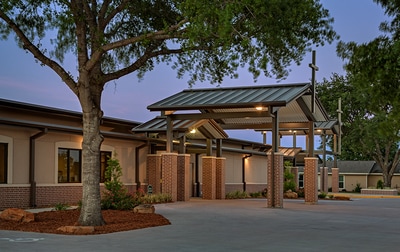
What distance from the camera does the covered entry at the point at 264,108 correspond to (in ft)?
84.0

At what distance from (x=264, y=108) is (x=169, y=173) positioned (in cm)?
535

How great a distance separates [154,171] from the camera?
101ft

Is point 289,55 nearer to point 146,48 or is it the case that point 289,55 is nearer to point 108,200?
point 146,48

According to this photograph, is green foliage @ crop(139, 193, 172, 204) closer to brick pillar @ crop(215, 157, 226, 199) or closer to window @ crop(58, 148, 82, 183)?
window @ crop(58, 148, 82, 183)

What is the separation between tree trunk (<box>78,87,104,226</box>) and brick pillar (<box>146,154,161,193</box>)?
554 inches

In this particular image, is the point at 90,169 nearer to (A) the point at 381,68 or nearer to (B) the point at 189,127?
(A) the point at 381,68

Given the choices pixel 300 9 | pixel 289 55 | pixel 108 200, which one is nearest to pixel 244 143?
pixel 108 200

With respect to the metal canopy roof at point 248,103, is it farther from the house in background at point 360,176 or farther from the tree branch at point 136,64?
the house in background at point 360,176

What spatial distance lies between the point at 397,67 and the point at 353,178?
2273 inches

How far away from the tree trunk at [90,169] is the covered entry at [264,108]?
995cm

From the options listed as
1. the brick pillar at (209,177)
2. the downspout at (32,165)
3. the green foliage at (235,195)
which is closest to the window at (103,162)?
the downspout at (32,165)

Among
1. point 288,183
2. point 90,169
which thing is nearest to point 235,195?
point 288,183

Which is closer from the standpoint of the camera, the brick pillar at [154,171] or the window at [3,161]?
the window at [3,161]

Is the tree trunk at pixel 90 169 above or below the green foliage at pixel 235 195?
above
